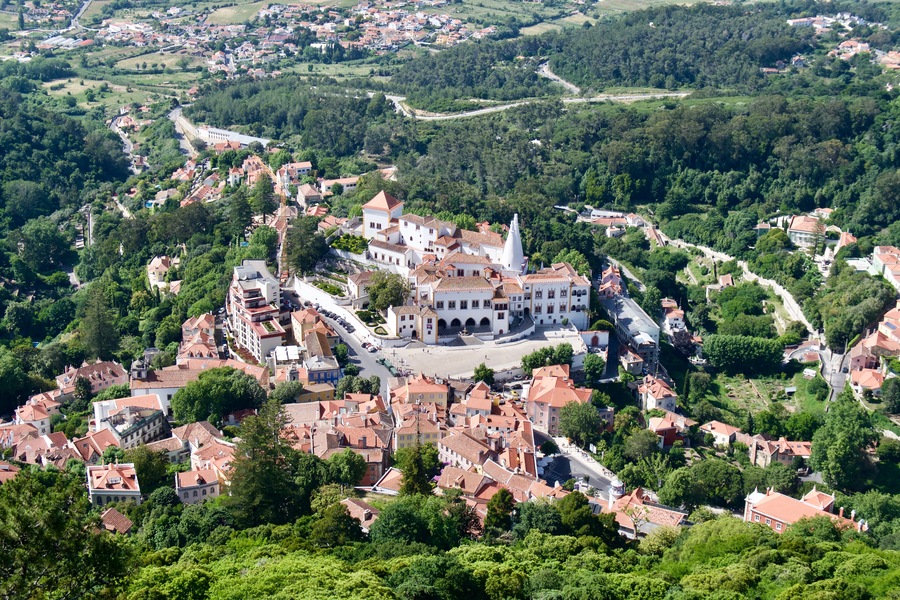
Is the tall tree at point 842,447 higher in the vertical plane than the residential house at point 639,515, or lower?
lower

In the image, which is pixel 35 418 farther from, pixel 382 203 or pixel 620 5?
pixel 620 5

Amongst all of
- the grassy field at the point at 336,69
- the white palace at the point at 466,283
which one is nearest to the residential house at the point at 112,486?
the white palace at the point at 466,283

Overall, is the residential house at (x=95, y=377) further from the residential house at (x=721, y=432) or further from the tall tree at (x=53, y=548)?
the tall tree at (x=53, y=548)

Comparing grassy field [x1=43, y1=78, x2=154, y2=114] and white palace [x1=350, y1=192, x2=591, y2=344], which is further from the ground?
white palace [x1=350, y1=192, x2=591, y2=344]

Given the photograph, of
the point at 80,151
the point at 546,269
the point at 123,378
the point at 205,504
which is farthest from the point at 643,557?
the point at 80,151

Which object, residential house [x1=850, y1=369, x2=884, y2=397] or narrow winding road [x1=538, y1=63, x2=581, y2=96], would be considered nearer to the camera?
residential house [x1=850, y1=369, x2=884, y2=397]

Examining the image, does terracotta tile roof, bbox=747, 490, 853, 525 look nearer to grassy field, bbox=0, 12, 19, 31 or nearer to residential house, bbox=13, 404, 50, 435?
residential house, bbox=13, 404, 50, 435

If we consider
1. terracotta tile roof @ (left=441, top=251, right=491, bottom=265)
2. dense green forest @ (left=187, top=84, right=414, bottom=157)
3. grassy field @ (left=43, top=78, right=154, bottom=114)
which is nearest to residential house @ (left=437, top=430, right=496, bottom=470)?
terracotta tile roof @ (left=441, top=251, right=491, bottom=265)
